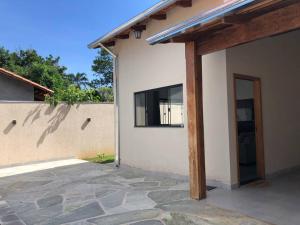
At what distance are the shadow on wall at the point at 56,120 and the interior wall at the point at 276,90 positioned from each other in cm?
790

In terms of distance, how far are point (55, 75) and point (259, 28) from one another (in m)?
21.7

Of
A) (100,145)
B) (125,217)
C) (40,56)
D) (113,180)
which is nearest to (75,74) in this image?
(40,56)

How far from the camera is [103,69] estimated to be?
3170 cm

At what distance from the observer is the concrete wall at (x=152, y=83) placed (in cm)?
736

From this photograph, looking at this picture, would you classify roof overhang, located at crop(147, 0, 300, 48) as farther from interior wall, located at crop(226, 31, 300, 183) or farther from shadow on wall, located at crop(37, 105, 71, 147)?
shadow on wall, located at crop(37, 105, 71, 147)

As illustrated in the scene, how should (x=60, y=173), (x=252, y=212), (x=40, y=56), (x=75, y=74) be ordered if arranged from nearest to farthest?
(x=252, y=212), (x=60, y=173), (x=40, y=56), (x=75, y=74)

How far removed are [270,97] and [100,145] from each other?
7.95m

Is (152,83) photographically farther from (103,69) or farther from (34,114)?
(103,69)

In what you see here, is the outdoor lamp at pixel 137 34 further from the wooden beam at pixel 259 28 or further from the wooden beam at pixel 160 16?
the wooden beam at pixel 259 28

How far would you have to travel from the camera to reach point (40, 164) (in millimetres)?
11312

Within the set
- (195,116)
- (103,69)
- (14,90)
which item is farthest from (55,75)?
(195,116)

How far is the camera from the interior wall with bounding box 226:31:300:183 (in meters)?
6.42

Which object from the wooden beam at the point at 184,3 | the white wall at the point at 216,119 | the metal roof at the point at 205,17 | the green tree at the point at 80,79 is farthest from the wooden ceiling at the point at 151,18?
the green tree at the point at 80,79

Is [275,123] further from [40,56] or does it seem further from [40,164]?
[40,56]
